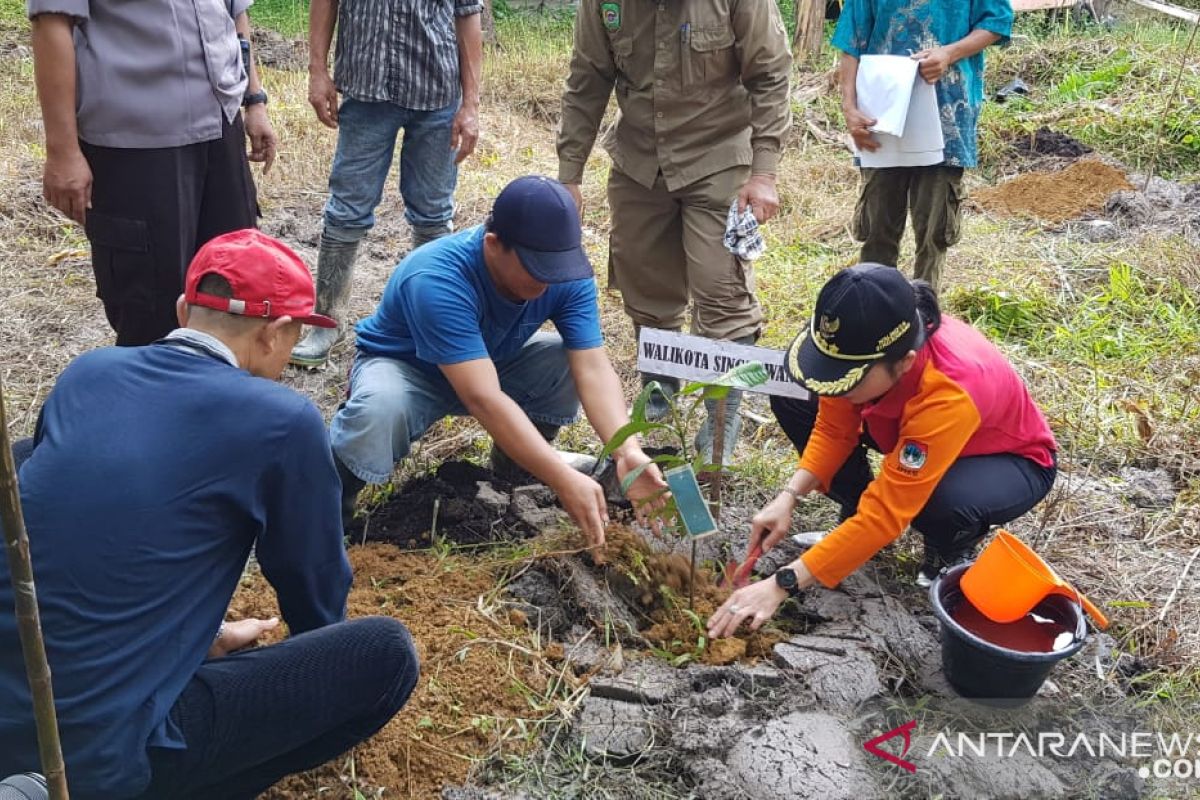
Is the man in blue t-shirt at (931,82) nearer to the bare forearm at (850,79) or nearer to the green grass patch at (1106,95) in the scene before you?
the bare forearm at (850,79)

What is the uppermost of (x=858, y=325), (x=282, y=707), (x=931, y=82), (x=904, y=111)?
(x=931, y=82)

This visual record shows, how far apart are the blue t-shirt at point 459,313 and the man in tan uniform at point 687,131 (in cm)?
70

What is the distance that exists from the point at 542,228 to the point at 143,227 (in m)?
1.14

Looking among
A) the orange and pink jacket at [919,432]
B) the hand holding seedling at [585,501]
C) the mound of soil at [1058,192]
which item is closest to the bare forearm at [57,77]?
the hand holding seedling at [585,501]

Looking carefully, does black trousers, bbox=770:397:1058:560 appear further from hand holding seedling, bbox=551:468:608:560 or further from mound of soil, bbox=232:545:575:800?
mound of soil, bbox=232:545:575:800

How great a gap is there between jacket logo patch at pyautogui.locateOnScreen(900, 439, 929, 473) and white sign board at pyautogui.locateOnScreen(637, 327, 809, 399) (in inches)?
13.3

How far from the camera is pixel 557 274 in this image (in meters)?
2.68

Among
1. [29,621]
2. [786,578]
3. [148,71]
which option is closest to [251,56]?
[148,71]

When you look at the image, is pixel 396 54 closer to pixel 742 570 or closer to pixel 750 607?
pixel 742 570

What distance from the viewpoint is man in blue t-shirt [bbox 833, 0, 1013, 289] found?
3879 millimetres

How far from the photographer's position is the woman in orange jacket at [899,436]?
2.44 meters

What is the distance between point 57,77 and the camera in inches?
109

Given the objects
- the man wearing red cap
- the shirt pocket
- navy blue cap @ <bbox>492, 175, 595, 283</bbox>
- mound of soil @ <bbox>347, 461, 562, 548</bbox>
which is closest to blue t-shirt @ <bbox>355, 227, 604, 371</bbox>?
navy blue cap @ <bbox>492, 175, 595, 283</bbox>

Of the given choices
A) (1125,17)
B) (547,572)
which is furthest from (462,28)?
(1125,17)
